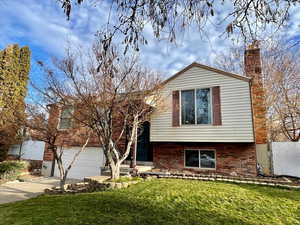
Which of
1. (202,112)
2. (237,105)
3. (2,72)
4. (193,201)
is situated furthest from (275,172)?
(2,72)

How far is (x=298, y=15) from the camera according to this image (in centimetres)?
262

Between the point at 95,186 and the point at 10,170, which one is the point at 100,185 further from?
the point at 10,170

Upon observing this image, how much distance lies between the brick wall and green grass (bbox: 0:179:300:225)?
273 centimetres

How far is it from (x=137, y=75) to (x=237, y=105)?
4580 mm

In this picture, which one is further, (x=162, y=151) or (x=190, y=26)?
(x=162, y=151)

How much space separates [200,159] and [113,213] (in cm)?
604

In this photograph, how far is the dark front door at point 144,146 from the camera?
10.1 meters

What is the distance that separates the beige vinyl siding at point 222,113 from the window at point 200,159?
2.64 feet

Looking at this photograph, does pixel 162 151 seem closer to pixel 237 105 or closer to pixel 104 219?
pixel 237 105

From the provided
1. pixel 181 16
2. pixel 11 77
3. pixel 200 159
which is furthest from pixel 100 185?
pixel 11 77

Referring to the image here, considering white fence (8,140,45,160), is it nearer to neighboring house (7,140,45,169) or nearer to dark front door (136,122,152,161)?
neighboring house (7,140,45,169)

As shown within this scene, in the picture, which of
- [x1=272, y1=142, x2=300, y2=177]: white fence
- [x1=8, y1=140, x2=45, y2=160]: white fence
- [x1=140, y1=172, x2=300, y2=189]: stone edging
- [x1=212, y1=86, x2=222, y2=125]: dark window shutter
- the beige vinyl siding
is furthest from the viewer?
[x1=8, y1=140, x2=45, y2=160]: white fence

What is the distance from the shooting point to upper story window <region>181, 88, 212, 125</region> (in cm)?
870

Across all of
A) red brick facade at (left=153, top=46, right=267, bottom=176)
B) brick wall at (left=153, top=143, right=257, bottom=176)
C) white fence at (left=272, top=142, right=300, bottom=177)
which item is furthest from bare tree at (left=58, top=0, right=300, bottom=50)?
white fence at (left=272, top=142, right=300, bottom=177)
